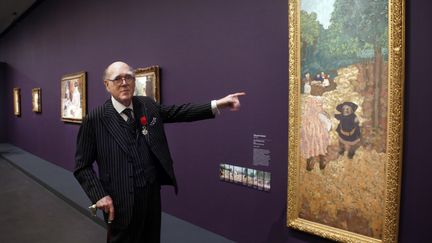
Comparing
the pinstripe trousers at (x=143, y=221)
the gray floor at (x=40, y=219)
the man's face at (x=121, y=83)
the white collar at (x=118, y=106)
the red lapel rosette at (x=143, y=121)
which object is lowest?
the gray floor at (x=40, y=219)

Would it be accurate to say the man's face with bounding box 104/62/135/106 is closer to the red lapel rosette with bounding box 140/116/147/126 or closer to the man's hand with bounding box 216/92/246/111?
the red lapel rosette with bounding box 140/116/147/126

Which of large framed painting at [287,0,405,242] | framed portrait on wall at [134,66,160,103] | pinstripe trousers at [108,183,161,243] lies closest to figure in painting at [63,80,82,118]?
framed portrait on wall at [134,66,160,103]

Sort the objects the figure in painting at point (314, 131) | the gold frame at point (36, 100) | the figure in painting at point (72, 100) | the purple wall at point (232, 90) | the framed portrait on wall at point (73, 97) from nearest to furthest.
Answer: the purple wall at point (232, 90) → the figure in painting at point (314, 131) → the framed portrait on wall at point (73, 97) → the figure in painting at point (72, 100) → the gold frame at point (36, 100)

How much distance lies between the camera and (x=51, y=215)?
489 centimetres

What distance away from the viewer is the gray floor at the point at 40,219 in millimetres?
4066

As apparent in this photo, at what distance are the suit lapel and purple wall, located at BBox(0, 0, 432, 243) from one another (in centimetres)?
133

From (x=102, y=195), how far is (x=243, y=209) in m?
1.54

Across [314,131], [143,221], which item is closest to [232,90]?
[314,131]

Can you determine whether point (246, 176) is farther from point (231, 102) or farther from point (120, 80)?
point (120, 80)

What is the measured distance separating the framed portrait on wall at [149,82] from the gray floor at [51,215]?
1607 mm

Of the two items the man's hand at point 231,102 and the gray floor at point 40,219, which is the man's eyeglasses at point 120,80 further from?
the gray floor at point 40,219

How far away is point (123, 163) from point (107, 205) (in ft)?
0.93

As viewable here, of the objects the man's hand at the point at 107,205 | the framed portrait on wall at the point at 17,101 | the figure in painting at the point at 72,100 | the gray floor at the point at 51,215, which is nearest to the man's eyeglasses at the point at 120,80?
the man's hand at the point at 107,205

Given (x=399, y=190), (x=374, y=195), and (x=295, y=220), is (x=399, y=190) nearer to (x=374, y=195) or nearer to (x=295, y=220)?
(x=374, y=195)
